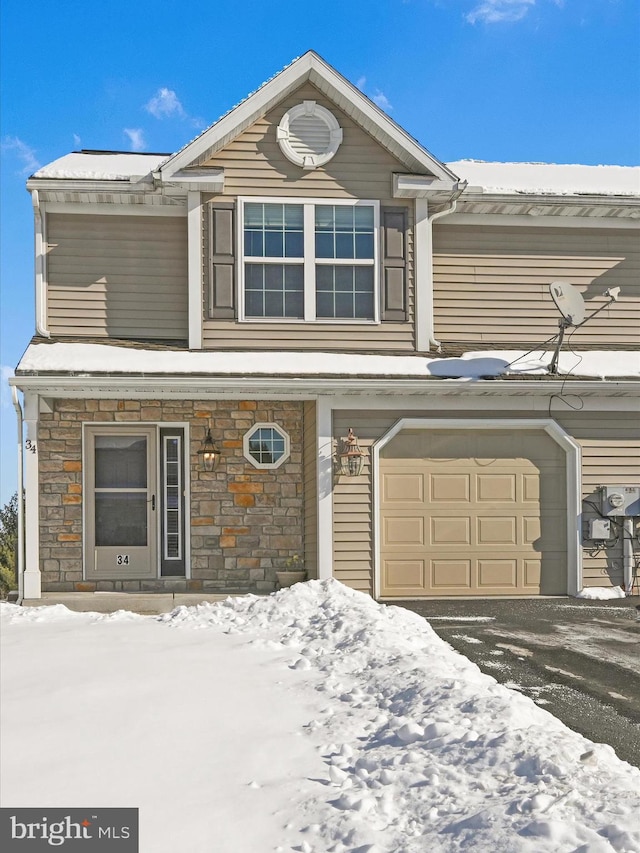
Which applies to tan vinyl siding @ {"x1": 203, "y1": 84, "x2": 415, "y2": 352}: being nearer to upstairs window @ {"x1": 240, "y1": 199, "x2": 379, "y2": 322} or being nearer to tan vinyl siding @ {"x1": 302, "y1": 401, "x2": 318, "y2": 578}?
upstairs window @ {"x1": 240, "y1": 199, "x2": 379, "y2": 322}

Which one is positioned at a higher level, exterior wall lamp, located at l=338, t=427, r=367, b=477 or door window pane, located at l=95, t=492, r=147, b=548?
exterior wall lamp, located at l=338, t=427, r=367, b=477

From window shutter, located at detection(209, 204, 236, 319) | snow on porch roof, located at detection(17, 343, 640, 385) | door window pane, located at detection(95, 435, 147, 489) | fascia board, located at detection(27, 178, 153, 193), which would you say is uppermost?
fascia board, located at detection(27, 178, 153, 193)

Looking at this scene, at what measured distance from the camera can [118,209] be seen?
1062cm

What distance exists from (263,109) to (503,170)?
385 centimetres

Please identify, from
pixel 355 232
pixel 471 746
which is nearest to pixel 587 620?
pixel 471 746

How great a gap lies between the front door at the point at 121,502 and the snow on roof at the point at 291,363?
3.71ft

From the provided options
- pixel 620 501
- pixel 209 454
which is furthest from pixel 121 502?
pixel 620 501

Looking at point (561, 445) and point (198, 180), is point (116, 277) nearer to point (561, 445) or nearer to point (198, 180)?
point (198, 180)

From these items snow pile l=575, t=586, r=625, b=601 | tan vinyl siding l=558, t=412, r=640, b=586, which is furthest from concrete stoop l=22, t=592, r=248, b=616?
tan vinyl siding l=558, t=412, r=640, b=586

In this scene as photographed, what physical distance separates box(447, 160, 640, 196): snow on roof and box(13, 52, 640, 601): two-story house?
41cm

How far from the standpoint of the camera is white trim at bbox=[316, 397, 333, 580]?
9750 millimetres

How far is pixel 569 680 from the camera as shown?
234 inches

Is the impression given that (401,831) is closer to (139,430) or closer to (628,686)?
(628,686)

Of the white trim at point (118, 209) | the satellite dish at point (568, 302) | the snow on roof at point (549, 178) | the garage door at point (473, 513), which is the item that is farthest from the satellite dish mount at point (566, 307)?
A: the white trim at point (118, 209)
